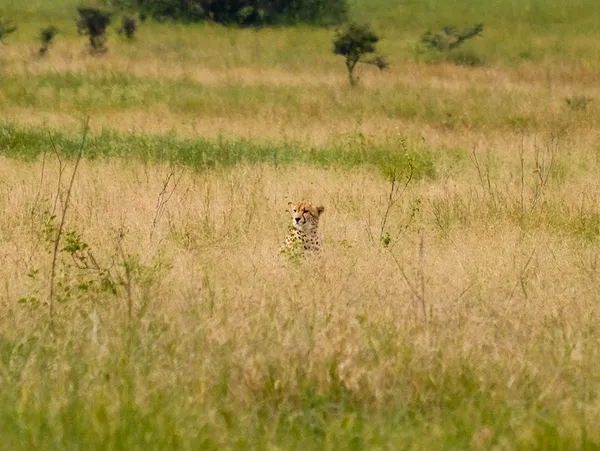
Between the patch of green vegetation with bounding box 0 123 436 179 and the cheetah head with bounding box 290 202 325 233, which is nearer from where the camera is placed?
the cheetah head with bounding box 290 202 325 233

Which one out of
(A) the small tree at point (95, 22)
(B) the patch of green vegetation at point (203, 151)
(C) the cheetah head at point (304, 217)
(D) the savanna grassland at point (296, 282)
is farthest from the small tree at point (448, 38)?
(C) the cheetah head at point (304, 217)

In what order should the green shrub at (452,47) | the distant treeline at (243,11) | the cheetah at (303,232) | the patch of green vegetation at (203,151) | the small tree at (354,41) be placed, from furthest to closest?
the distant treeline at (243,11)
the green shrub at (452,47)
the small tree at (354,41)
the patch of green vegetation at (203,151)
the cheetah at (303,232)

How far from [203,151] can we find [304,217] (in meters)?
5.14

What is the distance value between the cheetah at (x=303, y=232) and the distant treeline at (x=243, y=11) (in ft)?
107

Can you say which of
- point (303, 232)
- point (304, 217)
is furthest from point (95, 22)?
point (303, 232)

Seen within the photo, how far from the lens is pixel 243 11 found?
38.8 metres

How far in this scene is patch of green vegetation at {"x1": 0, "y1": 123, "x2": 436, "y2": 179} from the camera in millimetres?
11383

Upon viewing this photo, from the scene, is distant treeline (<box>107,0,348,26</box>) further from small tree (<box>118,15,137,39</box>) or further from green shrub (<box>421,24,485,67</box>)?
green shrub (<box>421,24,485,67</box>)

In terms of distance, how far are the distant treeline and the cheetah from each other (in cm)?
3265

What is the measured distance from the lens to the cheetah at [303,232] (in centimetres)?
651

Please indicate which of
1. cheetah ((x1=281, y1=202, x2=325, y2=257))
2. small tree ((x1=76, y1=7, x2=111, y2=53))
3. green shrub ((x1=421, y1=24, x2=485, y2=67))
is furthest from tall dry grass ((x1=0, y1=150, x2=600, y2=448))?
small tree ((x1=76, y1=7, x2=111, y2=53))

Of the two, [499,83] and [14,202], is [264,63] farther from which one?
[14,202]

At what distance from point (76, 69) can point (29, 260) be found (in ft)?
50.3

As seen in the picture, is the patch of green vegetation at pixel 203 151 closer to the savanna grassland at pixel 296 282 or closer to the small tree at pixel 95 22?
the savanna grassland at pixel 296 282
